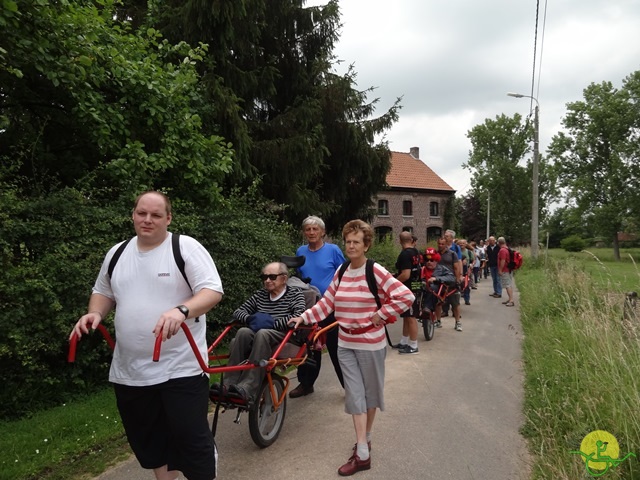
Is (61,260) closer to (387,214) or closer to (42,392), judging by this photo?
(42,392)

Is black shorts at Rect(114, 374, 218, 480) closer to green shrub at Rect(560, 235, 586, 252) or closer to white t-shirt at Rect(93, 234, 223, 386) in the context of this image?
white t-shirt at Rect(93, 234, 223, 386)

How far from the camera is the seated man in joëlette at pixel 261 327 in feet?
11.2

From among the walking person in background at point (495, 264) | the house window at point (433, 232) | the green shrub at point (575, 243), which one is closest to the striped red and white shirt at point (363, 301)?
the walking person in background at point (495, 264)

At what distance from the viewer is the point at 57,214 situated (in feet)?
15.8

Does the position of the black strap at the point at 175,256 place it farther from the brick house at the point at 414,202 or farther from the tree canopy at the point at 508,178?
the tree canopy at the point at 508,178

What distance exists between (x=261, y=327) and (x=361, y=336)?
0.90 m

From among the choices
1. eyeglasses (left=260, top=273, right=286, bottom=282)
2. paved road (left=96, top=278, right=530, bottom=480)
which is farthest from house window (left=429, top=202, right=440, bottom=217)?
eyeglasses (left=260, top=273, right=286, bottom=282)

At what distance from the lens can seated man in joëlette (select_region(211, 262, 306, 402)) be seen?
340 centimetres

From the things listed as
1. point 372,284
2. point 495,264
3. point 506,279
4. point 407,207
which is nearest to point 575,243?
point 407,207

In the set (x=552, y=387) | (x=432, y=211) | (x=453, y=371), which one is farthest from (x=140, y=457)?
(x=432, y=211)

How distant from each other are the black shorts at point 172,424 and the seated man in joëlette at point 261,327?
653mm

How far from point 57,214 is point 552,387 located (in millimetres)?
5531

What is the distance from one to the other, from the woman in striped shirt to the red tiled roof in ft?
124

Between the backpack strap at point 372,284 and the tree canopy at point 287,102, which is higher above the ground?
the tree canopy at point 287,102
